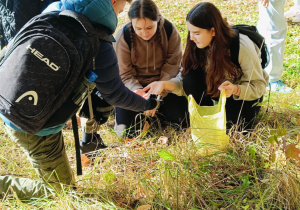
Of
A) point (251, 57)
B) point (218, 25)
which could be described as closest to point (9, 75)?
point (218, 25)

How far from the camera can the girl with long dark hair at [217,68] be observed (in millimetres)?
2285

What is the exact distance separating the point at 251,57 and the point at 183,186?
3.82 feet

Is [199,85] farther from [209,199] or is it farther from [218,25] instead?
→ [209,199]

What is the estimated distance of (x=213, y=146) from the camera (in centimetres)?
208

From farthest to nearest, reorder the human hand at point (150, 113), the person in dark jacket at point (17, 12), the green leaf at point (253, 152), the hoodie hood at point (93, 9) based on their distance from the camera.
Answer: the human hand at point (150, 113) → the person in dark jacket at point (17, 12) → the green leaf at point (253, 152) → the hoodie hood at point (93, 9)

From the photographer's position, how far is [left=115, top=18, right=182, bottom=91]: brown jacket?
284 centimetres

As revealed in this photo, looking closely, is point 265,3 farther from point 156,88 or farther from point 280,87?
point 156,88

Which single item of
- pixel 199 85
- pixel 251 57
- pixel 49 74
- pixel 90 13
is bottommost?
pixel 199 85

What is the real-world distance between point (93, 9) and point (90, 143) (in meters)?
1.32

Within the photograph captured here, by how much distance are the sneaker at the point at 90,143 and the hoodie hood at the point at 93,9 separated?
121cm

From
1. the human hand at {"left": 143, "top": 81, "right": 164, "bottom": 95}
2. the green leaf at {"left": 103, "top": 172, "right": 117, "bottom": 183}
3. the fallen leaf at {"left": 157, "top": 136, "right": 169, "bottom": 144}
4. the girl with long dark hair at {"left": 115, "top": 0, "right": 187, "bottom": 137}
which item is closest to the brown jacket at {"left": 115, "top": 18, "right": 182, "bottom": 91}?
A: the girl with long dark hair at {"left": 115, "top": 0, "right": 187, "bottom": 137}

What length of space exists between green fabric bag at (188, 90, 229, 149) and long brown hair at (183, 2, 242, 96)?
28cm

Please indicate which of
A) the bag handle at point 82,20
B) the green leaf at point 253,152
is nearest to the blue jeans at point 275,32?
the green leaf at point 253,152

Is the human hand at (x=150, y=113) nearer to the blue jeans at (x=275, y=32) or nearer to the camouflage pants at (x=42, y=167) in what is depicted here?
the camouflage pants at (x=42, y=167)
